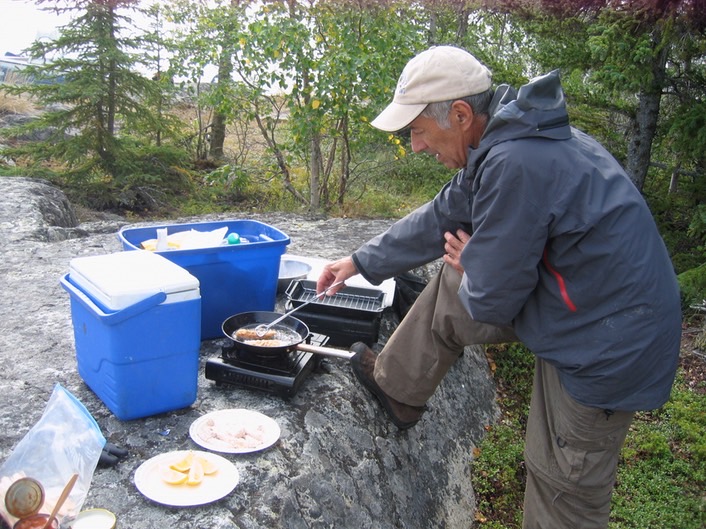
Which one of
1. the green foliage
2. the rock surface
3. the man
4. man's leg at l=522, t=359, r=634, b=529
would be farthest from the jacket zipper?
Result: the green foliage

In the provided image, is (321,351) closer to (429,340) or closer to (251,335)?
(251,335)

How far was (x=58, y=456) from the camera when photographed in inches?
76.9

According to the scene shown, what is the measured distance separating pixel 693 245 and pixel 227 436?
564 centimetres

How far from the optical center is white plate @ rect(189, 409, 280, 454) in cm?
243

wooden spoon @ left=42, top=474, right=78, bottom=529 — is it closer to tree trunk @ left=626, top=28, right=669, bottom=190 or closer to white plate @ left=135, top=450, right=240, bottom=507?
white plate @ left=135, top=450, right=240, bottom=507

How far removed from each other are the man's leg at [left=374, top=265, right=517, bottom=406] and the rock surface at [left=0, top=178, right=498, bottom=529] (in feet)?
0.79

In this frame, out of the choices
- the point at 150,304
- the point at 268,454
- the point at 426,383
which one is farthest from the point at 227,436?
the point at 426,383

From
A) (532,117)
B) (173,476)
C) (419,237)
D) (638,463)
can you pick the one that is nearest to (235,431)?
(173,476)

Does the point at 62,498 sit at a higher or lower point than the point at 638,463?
higher

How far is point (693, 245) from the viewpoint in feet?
20.7

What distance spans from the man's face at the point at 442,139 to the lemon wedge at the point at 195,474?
1517 mm

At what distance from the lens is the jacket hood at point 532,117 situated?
2148mm

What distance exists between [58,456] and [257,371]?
1043 mm

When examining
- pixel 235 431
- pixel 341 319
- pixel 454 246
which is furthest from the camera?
pixel 341 319
